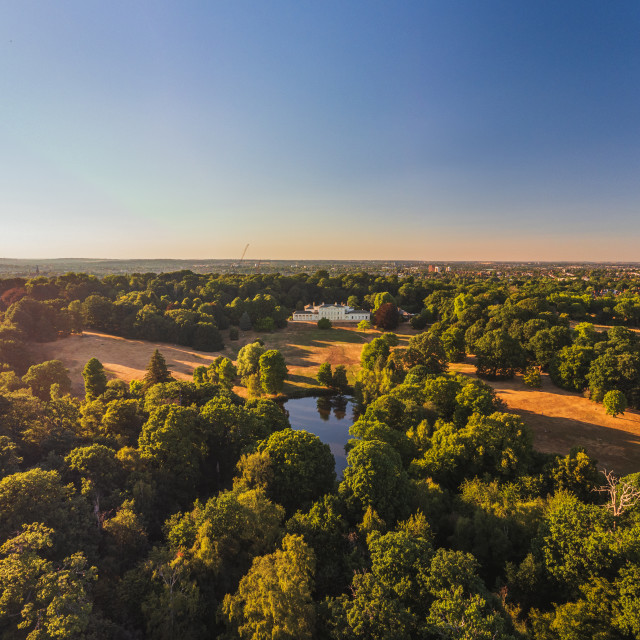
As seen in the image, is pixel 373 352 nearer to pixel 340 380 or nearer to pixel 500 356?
pixel 340 380

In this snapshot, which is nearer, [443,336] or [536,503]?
[536,503]

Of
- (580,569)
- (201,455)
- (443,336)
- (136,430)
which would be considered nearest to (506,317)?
(443,336)

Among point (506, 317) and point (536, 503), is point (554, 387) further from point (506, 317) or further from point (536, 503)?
point (536, 503)

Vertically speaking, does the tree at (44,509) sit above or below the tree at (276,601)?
above

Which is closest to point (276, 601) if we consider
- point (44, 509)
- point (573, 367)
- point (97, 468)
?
point (44, 509)

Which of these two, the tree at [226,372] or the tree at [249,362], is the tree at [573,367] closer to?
the tree at [249,362]

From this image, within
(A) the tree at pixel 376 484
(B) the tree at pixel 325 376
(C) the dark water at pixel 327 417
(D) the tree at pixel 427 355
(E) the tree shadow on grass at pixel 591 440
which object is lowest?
(C) the dark water at pixel 327 417

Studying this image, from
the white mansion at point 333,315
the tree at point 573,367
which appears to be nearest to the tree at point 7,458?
the tree at point 573,367
